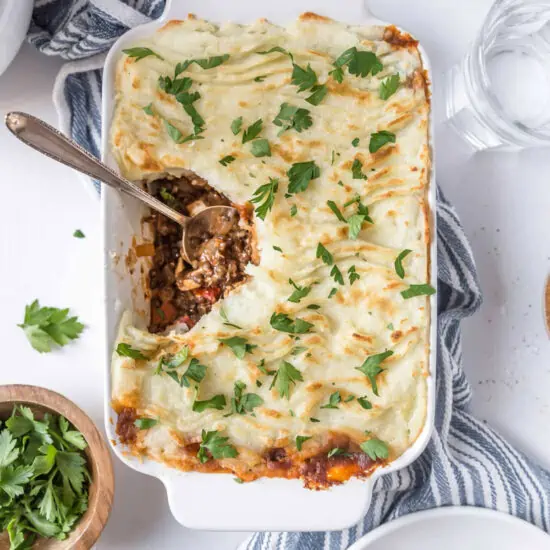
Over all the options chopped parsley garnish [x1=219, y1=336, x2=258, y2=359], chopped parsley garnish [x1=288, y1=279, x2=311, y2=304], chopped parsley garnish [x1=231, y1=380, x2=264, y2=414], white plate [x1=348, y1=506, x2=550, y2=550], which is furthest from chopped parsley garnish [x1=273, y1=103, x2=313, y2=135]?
white plate [x1=348, y1=506, x2=550, y2=550]

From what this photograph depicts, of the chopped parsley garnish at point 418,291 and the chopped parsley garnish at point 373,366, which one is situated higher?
the chopped parsley garnish at point 418,291

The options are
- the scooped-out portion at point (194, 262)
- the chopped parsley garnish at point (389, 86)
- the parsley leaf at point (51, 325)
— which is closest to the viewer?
the chopped parsley garnish at point (389, 86)

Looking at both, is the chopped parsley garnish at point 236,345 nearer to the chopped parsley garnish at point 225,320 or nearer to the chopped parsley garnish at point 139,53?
the chopped parsley garnish at point 225,320

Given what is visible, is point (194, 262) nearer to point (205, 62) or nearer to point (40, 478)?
point (205, 62)

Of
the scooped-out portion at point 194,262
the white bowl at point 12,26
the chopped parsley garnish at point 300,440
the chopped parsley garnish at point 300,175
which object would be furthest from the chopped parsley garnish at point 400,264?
the white bowl at point 12,26

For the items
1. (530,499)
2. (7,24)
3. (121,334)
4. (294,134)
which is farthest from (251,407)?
(7,24)

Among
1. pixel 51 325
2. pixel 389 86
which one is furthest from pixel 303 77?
pixel 51 325

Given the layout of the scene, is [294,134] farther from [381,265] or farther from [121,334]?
[121,334]
